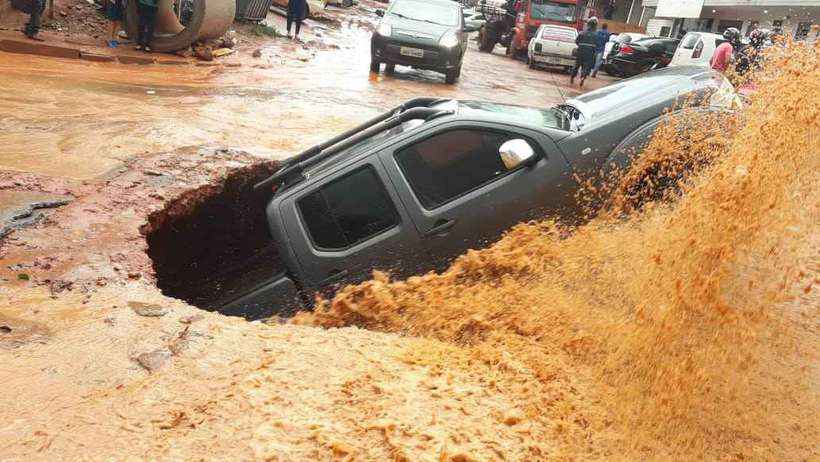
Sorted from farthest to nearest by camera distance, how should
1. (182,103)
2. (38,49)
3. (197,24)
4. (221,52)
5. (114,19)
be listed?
1. (221,52)
2. (114,19)
3. (197,24)
4. (38,49)
5. (182,103)

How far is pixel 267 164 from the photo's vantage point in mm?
6176

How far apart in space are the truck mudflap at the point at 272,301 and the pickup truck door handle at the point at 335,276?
0.24 metres

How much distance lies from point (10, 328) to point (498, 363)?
2357mm

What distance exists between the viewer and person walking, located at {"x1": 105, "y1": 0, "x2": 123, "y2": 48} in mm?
13312

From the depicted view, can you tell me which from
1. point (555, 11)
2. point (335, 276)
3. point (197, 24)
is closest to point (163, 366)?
point (335, 276)

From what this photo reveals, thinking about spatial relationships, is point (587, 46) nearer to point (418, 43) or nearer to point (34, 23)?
point (418, 43)

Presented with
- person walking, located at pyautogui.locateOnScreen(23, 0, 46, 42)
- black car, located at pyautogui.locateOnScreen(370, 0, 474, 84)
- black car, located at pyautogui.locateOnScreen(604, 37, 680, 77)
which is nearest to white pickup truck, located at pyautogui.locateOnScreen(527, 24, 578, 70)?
black car, located at pyautogui.locateOnScreen(604, 37, 680, 77)

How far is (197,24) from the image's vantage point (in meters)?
13.1

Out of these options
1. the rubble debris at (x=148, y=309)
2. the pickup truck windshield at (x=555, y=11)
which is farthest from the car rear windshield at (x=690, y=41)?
the rubble debris at (x=148, y=309)

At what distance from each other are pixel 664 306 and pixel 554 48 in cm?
1789

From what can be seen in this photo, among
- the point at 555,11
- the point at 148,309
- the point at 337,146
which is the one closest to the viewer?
the point at 148,309

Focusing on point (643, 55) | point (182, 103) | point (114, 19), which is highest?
point (643, 55)

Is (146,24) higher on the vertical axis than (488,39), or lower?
lower

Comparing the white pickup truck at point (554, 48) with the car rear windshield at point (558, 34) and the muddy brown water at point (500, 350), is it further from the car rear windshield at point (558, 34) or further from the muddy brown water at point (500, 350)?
the muddy brown water at point (500, 350)
